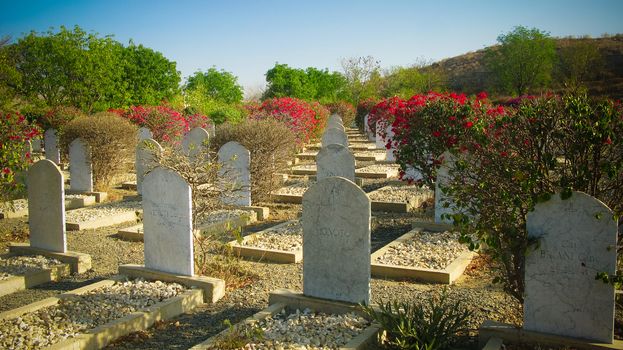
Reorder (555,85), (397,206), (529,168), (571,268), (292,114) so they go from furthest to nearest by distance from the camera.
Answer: (555,85) → (292,114) → (397,206) → (529,168) → (571,268)

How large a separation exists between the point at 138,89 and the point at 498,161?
3523 cm

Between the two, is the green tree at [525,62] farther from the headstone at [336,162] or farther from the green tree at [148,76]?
the headstone at [336,162]

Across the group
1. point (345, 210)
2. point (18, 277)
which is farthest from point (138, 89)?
point (345, 210)

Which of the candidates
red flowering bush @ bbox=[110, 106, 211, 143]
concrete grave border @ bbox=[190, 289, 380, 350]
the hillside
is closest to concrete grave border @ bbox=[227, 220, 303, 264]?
concrete grave border @ bbox=[190, 289, 380, 350]

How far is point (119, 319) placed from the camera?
16.2 feet

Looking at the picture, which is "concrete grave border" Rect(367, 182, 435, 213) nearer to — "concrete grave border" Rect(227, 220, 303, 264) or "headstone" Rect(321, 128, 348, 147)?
"concrete grave border" Rect(227, 220, 303, 264)

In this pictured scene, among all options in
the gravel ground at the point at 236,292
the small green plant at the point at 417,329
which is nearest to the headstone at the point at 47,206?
the gravel ground at the point at 236,292

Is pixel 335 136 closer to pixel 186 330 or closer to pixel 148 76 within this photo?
pixel 186 330

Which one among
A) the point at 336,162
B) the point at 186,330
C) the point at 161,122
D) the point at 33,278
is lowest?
the point at 186,330

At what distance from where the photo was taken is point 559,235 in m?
4.18

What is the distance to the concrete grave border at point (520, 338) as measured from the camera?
406cm

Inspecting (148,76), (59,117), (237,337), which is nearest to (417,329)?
(237,337)

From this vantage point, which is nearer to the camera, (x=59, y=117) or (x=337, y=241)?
(x=337, y=241)

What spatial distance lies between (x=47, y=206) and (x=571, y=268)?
20.9 ft
